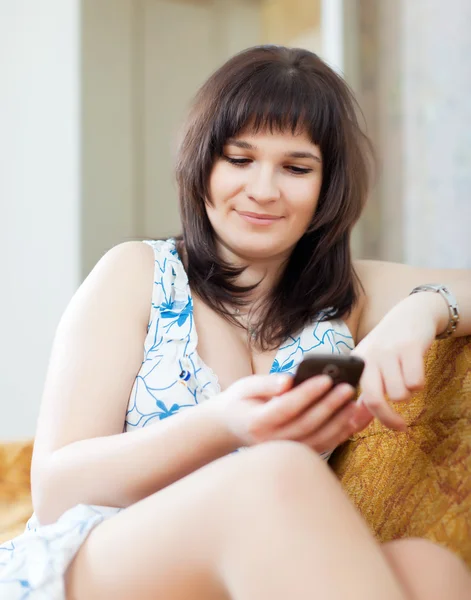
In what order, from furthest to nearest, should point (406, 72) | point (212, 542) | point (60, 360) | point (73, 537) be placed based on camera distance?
point (406, 72)
point (60, 360)
point (73, 537)
point (212, 542)

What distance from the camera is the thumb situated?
799mm

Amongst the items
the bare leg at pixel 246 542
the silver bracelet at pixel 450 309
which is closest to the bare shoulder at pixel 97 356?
the bare leg at pixel 246 542

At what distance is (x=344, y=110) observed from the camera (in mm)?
1303

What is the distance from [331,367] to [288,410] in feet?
0.21

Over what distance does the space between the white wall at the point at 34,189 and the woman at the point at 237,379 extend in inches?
58.3

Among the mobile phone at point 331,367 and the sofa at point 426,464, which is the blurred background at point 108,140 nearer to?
the sofa at point 426,464

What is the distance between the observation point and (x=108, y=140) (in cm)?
281

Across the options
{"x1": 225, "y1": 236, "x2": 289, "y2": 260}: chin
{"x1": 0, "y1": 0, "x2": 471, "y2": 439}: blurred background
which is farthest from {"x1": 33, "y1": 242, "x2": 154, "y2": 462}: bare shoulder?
{"x1": 0, "y1": 0, "x2": 471, "y2": 439}: blurred background

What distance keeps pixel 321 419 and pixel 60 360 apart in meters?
0.45

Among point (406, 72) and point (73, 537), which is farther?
point (406, 72)

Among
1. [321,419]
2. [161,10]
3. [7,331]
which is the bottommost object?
[7,331]

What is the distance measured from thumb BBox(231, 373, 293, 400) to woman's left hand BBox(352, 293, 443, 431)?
161mm

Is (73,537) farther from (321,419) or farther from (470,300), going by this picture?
(470,300)

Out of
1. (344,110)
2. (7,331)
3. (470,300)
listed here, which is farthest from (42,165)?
(470,300)
